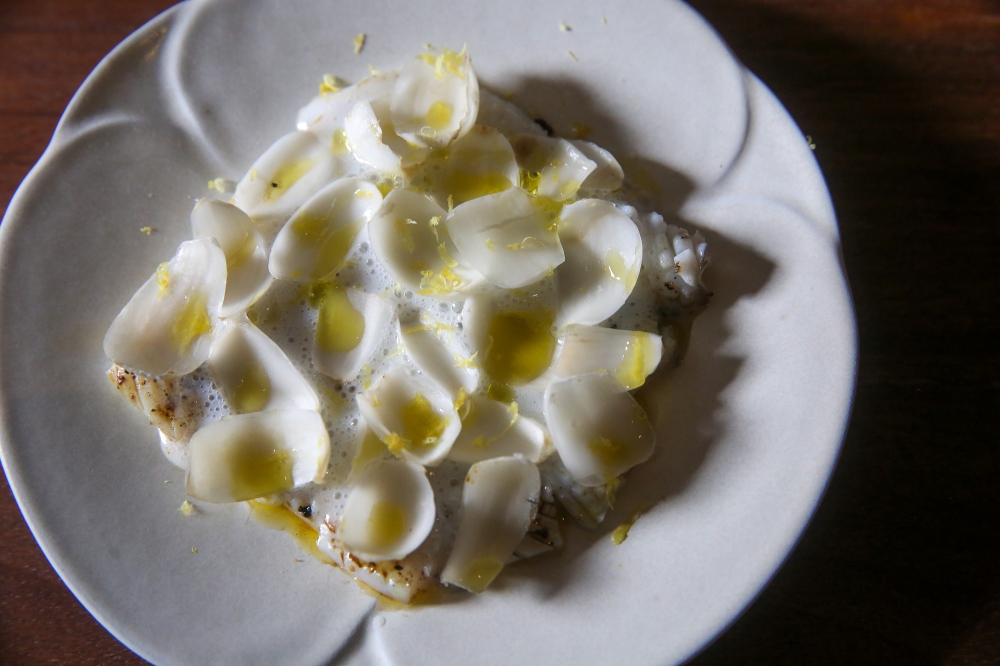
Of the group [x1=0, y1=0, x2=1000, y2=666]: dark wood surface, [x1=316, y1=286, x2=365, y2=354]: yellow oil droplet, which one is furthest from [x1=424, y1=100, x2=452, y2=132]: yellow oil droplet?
[x1=0, y1=0, x2=1000, y2=666]: dark wood surface

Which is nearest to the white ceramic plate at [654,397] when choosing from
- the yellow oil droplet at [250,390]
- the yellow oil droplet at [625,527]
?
the yellow oil droplet at [625,527]

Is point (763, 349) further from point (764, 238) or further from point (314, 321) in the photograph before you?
point (314, 321)

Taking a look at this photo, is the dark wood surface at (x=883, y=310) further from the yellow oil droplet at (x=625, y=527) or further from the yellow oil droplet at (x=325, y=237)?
→ the yellow oil droplet at (x=325, y=237)

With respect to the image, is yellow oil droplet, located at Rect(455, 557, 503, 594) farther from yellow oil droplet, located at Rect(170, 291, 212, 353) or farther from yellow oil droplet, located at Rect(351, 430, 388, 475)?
yellow oil droplet, located at Rect(170, 291, 212, 353)

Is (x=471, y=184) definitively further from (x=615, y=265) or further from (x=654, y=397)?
(x=654, y=397)

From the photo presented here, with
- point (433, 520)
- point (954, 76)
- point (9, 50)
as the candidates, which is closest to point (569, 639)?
point (433, 520)

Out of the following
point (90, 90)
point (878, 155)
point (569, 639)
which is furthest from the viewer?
point (878, 155)
